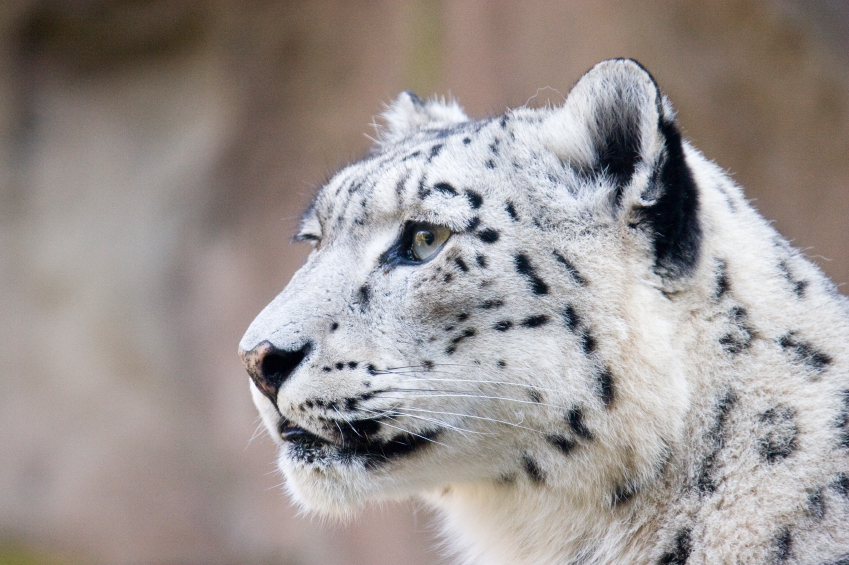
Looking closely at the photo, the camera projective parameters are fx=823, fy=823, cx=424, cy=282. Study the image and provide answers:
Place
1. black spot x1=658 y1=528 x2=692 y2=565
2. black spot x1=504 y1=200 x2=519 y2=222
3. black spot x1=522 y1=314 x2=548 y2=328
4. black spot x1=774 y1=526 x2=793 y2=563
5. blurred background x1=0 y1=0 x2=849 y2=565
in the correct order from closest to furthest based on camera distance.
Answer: black spot x1=774 y1=526 x2=793 y2=563 < black spot x1=658 y1=528 x2=692 y2=565 < black spot x1=522 y1=314 x2=548 y2=328 < black spot x1=504 y1=200 x2=519 y2=222 < blurred background x1=0 y1=0 x2=849 y2=565

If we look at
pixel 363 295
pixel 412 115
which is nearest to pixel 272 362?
pixel 363 295

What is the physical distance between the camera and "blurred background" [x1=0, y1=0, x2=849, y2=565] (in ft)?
19.0

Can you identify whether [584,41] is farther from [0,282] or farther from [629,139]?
[0,282]

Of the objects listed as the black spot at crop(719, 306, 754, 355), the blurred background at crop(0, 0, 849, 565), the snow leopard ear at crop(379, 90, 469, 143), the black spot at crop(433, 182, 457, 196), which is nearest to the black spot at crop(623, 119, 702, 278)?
the black spot at crop(719, 306, 754, 355)

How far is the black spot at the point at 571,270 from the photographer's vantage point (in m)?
2.04

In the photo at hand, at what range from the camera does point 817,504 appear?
183 centimetres

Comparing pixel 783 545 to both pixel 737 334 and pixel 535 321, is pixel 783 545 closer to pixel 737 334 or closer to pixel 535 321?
pixel 737 334

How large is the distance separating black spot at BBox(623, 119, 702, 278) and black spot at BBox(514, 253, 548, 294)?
29 cm

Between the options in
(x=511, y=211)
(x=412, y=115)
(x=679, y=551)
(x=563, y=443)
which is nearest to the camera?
(x=679, y=551)

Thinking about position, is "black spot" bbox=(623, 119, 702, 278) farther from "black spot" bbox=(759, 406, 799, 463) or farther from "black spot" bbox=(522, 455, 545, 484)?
"black spot" bbox=(522, 455, 545, 484)

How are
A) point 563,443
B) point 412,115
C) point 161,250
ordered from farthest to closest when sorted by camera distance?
point 161,250
point 412,115
point 563,443

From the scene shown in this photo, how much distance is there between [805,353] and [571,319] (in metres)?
0.57

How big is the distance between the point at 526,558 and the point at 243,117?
4580mm

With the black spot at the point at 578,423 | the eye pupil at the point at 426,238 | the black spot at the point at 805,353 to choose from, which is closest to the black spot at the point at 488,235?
the eye pupil at the point at 426,238
